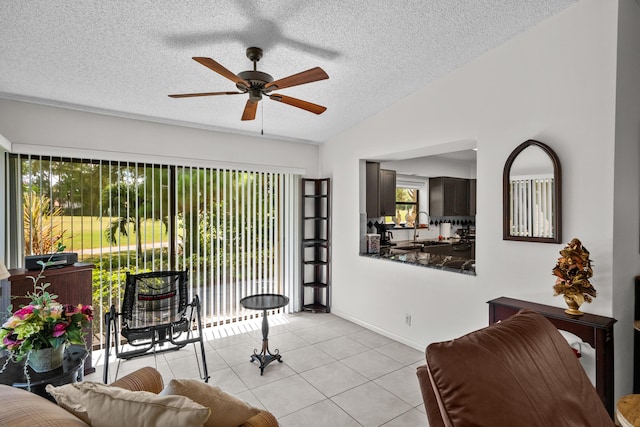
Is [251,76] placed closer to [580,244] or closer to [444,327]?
[580,244]

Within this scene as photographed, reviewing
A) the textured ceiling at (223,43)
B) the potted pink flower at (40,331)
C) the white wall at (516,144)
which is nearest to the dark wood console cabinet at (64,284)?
the potted pink flower at (40,331)

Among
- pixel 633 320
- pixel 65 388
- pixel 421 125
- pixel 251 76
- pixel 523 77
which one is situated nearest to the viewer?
pixel 65 388

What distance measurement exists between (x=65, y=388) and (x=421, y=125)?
3.59 m

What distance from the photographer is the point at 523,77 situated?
9.21 ft

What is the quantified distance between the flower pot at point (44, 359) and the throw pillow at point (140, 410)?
996mm

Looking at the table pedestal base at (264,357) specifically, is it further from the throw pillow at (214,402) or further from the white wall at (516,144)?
the throw pillow at (214,402)

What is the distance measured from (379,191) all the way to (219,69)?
10.3ft

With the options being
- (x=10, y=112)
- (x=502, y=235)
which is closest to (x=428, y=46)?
(x=502, y=235)

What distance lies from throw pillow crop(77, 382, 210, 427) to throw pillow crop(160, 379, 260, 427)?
15 cm

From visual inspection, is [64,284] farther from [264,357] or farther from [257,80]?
[257,80]

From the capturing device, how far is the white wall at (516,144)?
93.6 inches

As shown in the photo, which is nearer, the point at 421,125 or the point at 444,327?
the point at 444,327

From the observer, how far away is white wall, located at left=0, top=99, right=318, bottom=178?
3.28 meters

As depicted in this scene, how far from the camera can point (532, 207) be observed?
9.01 ft
